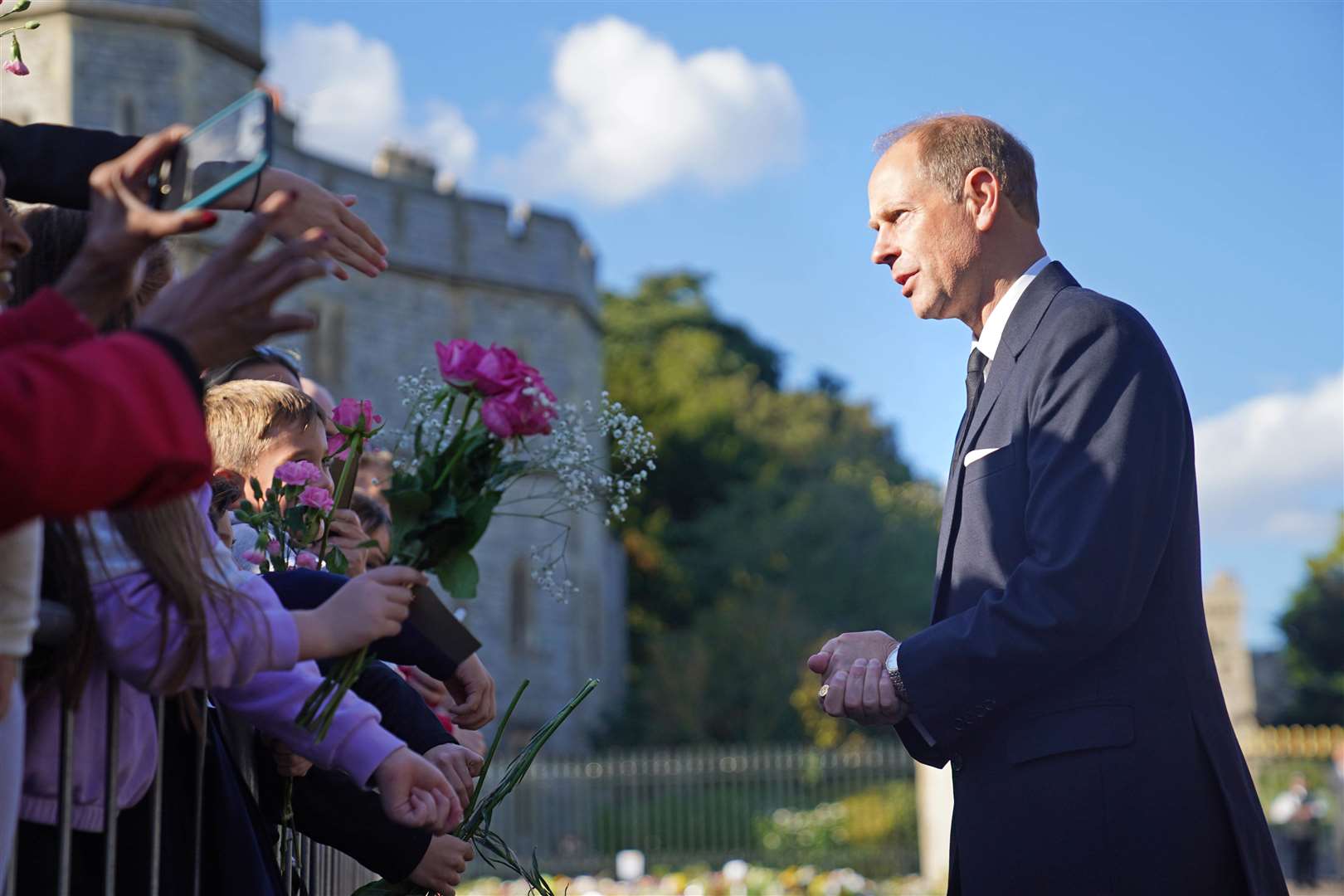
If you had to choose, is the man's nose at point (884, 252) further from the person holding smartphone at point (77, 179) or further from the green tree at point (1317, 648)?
the green tree at point (1317, 648)

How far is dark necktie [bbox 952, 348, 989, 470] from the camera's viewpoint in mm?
Result: 3354

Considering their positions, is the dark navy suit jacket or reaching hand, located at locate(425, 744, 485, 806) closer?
reaching hand, located at locate(425, 744, 485, 806)

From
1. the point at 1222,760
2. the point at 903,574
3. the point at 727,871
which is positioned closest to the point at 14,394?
the point at 1222,760

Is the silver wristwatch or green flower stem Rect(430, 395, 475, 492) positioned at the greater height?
green flower stem Rect(430, 395, 475, 492)

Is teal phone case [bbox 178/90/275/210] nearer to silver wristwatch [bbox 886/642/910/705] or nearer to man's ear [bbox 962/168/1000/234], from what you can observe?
silver wristwatch [bbox 886/642/910/705]

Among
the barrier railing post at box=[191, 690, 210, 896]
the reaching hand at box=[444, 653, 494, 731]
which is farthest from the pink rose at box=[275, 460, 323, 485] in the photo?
the barrier railing post at box=[191, 690, 210, 896]

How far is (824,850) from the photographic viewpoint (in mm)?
25844

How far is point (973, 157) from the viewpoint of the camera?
3.42 m

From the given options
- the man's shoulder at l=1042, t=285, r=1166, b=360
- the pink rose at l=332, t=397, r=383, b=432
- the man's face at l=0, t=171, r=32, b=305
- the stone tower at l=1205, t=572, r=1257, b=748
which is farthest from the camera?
the stone tower at l=1205, t=572, r=1257, b=748

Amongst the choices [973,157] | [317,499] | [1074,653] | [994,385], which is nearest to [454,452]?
[317,499]

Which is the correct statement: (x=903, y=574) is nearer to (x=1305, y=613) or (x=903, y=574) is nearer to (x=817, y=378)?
(x=1305, y=613)

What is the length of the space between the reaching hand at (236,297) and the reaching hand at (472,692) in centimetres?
101

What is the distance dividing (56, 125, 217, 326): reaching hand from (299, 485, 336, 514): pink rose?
1.00 meters

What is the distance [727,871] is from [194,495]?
1012cm
